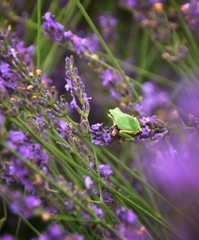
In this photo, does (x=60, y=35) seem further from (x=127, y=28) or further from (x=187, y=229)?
(x=127, y=28)

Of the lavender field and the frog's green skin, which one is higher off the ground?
the frog's green skin

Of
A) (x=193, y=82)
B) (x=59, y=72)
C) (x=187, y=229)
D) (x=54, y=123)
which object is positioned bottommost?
(x=59, y=72)

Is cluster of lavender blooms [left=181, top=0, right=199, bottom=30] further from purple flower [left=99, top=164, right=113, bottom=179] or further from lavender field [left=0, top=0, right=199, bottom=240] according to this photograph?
purple flower [left=99, top=164, right=113, bottom=179]

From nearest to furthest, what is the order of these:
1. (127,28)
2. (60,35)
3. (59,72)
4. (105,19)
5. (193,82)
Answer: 1. (60,35)
2. (193,82)
3. (105,19)
4. (59,72)
5. (127,28)

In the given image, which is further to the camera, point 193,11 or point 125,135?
point 193,11

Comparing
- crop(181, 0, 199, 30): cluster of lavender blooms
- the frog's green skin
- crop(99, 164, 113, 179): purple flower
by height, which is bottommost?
crop(99, 164, 113, 179): purple flower

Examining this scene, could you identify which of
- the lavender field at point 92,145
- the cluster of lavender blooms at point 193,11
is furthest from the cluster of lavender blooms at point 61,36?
the cluster of lavender blooms at point 193,11

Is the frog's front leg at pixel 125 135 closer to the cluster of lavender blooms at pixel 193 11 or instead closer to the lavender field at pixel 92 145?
the lavender field at pixel 92 145

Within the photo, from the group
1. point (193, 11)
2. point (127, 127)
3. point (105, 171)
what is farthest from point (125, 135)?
point (193, 11)

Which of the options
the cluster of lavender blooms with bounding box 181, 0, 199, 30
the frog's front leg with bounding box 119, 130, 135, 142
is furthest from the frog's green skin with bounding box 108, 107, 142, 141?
the cluster of lavender blooms with bounding box 181, 0, 199, 30

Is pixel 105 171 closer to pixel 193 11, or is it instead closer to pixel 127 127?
pixel 127 127

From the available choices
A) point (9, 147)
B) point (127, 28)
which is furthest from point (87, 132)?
point (127, 28)
